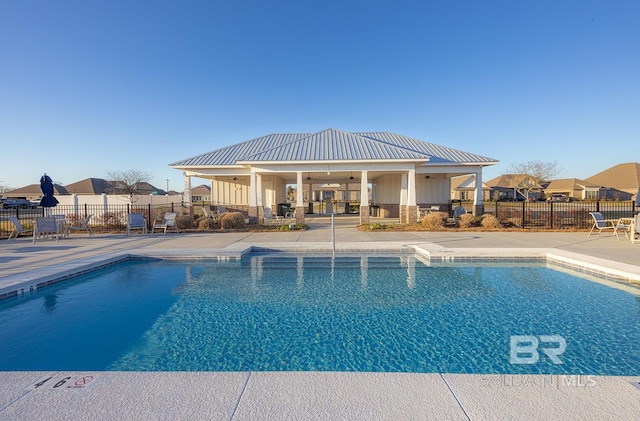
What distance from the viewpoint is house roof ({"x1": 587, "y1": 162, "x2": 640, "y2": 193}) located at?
4726 cm

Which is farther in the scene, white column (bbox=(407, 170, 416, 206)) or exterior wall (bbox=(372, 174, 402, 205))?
exterior wall (bbox=(372, 174, 402, 205))

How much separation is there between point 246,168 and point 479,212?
13905 mm

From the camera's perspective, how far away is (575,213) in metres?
15.1

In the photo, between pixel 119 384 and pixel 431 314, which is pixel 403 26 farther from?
pixel 119 384

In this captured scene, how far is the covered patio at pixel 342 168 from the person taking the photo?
15.5m

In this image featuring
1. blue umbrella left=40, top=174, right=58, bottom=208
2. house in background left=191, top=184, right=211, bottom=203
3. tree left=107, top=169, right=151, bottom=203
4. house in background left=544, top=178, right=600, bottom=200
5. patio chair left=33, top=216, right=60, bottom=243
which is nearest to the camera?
patio chair left=33, top=216, right=60, bottom=243

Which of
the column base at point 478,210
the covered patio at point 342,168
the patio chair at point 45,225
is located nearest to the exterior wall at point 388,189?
the covered patio at point 342,168

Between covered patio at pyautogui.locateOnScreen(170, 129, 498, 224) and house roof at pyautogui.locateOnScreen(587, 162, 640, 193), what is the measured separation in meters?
47.0

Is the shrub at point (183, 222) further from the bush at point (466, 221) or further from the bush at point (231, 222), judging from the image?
the bush at point (466, 221)

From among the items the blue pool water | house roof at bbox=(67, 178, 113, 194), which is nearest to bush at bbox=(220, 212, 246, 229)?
the blue pool water

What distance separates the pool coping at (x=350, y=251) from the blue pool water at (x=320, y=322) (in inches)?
10.7

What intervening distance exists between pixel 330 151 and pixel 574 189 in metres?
55.0

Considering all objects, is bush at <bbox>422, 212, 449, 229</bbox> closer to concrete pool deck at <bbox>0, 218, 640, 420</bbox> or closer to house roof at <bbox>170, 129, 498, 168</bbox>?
house roof at <bbox>170, 129, 498, 168</bbox>

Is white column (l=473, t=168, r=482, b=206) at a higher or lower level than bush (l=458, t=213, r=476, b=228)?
higher
